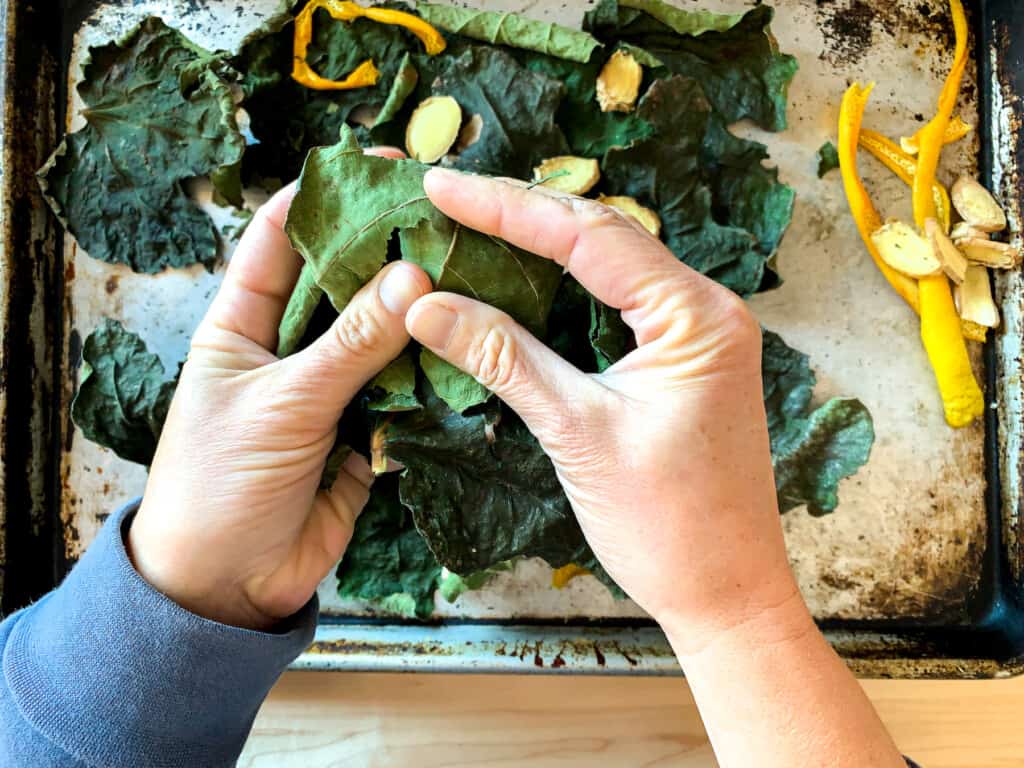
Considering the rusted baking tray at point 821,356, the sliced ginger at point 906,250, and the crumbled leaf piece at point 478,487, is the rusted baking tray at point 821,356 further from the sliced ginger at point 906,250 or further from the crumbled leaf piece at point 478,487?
the crumbled leaf piece at point 478,487

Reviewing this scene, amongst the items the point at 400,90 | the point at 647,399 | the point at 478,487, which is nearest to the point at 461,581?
the point at 478,487

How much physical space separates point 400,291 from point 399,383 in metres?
0.12

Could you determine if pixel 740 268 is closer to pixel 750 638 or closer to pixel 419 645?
pixel 750 638

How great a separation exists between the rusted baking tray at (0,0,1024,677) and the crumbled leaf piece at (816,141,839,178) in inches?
0.7

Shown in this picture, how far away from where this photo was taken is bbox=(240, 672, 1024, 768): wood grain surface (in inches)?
42.1

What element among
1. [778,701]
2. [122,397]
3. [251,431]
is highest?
[251,431]

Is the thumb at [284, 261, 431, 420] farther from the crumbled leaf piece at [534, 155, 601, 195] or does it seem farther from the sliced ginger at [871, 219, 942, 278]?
the sliced ginger at [871, 219, 942, 278]

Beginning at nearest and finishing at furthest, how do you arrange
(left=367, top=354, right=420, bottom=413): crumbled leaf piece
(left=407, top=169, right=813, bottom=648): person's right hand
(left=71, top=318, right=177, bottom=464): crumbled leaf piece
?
1. (left=407, top=169, right=813, bottom=648): person's right hand
2. (left=367, top=354, right=420, bottom=413): crumbled leaf piece
3. (left=71, top=318, right=177, bottom=464): crumbled leaf piece

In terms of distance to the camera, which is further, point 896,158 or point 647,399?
point 896,158

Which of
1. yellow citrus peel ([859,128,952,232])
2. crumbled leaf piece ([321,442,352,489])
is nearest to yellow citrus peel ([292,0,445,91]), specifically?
crumbled leaf piece ([321,442,352,489])

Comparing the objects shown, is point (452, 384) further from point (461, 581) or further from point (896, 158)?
point (896, 158)

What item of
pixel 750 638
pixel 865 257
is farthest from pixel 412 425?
pixel 865 257

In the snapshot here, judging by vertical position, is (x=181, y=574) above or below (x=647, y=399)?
below

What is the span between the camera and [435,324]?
0.74 meters
